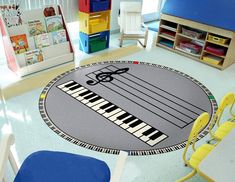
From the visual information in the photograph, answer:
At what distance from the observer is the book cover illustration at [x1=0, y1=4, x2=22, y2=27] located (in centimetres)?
343

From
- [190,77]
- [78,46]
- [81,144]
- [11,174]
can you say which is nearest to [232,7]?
[190,77]

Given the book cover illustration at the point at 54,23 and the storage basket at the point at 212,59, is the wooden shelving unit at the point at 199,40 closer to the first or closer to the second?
the storage basket at the point at 212,59

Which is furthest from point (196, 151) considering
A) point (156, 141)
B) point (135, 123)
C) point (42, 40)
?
point (42, 40)

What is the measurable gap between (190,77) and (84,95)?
1.63m

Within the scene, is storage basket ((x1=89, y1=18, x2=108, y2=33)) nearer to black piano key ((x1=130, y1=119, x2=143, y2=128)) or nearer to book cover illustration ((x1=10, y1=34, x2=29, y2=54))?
book cover illustration ((x1=10, y1=34, x2=29, y2=54))

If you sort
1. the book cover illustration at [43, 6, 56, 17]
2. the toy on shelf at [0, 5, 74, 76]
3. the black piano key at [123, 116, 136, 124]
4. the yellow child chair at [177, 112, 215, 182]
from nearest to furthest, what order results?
1. the yellow child chair at [177, 112, 215, 182]
2. the black piano key at [123, 116, 136, 124]
3. the toy on shelf at [0, 5, 74, 76]
4. the book cover illustration at [43, 6, 56, 17]

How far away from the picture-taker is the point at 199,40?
14.5 feet

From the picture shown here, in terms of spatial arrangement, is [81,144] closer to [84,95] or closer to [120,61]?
[84,95]

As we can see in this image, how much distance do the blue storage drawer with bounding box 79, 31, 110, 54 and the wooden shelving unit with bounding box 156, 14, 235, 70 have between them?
1023 millimetres

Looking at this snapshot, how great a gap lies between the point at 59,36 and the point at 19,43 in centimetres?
62

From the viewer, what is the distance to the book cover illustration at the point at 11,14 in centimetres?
343

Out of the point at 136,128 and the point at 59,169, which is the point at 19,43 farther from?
the point at 59,169

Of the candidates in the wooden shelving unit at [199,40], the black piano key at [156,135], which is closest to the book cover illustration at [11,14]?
the black piano key at [156,135]

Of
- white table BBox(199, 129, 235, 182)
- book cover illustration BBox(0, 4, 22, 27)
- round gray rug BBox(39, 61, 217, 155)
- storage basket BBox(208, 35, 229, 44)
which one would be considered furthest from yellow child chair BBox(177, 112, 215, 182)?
book cover illustration BBox(0, 4, 22, 27)
